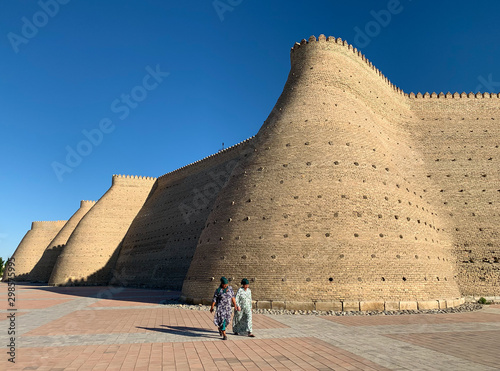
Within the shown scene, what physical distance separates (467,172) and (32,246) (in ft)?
166

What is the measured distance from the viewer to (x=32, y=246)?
50406 mm

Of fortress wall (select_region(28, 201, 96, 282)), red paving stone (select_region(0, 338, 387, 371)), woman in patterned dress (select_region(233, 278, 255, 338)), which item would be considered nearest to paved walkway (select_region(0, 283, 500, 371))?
red paving stone (select_region(0, 338, 387, 371))

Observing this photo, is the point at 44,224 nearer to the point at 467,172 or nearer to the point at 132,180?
the point at 132,180

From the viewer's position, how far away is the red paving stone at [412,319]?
32.5ft

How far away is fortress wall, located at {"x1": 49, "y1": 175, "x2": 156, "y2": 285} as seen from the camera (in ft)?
110

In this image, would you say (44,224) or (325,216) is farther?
(44,224)

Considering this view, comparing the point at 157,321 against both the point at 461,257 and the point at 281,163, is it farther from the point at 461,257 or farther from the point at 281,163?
the point at 461,257

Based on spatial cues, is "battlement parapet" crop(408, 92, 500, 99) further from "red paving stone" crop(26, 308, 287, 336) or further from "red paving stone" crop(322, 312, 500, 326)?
"red paving stone" crop(26, 308, 287, 336)

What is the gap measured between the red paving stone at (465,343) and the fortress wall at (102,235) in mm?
31052

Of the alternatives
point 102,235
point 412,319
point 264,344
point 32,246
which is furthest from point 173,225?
point 32,246

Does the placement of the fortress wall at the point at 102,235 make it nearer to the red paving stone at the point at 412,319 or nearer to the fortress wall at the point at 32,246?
the fortress wall at the point at 32,246

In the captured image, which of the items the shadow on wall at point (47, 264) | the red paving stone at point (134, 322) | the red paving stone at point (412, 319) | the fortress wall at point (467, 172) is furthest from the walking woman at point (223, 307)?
the shadow on wall at point (47, 264)

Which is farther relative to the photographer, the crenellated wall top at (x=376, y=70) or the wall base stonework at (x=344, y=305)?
the crenellated wall top at (x=376, y=70)

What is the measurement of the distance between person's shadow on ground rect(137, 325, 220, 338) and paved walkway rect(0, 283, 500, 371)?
22mm
